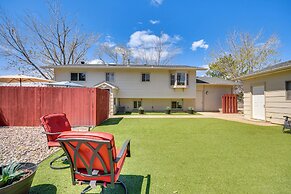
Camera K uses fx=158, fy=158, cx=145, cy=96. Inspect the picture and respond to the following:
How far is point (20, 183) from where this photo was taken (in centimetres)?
224

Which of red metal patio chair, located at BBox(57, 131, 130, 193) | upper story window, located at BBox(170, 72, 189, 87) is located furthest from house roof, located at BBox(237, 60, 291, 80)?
red metal patio chair, located at BBox(57, 131, 130, 193)

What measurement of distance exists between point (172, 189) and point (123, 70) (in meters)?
15.9

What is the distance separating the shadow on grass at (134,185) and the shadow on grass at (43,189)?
3.01ft

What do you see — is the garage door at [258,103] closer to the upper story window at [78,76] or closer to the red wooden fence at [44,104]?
the red wooden fence at [44,104]

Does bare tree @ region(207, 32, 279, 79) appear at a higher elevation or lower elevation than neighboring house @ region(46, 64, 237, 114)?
higher

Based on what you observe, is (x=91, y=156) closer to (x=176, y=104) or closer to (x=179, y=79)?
(x=179, y=79)

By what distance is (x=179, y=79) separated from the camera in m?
18.0

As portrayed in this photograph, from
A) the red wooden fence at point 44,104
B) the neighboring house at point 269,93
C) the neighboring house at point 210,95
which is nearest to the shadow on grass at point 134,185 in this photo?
the red wooden fence at point 44,104

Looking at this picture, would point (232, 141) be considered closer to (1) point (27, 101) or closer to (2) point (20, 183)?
(2) point (20, 183)

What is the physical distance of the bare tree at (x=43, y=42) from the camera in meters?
20.5

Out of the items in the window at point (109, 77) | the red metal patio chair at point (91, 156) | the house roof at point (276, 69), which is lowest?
the red metal patio chair at point (91, 156)

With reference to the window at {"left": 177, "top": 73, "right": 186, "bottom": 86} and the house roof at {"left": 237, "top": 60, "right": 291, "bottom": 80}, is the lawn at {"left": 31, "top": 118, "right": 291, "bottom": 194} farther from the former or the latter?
the window at {"left": 177, "top": 73, "right": 186, "bottom": 86}

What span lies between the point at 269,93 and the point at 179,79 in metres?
8.92

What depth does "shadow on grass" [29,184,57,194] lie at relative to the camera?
2740mm
